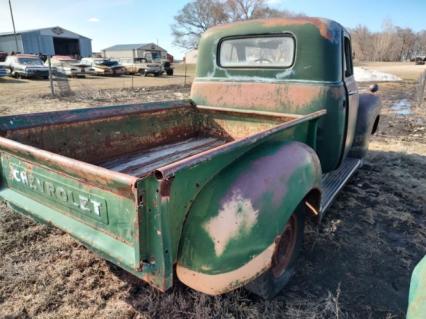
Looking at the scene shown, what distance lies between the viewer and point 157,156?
325cm

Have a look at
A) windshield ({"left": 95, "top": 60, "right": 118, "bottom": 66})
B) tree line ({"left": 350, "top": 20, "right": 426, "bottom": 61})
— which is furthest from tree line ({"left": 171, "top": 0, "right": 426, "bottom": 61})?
windshield ({"left": 95, "top": 60, "right": 118, "bottom": 66})

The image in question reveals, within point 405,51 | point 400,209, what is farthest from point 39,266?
point 405,51

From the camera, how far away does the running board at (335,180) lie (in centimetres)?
288

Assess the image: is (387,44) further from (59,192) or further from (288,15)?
(59,192)

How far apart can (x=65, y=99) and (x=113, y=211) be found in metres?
11.3

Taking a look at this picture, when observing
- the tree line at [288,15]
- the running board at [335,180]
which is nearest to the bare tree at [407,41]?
the tree line at [288,15]

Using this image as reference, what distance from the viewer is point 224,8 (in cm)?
4800

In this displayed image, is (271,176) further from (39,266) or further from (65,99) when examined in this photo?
(65,99)

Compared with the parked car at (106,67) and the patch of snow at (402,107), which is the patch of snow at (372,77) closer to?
the patch of snow at (402,107)

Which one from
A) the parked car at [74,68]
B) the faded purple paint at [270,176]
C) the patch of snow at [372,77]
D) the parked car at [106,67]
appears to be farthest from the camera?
the parked car at [106,67]

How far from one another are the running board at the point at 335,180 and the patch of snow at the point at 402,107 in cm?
626

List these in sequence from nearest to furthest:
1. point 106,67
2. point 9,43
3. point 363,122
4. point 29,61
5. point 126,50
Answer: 1. point 363,122
2. point 29,61
3. point 106,67
4. point 9,43
5. point 126,50

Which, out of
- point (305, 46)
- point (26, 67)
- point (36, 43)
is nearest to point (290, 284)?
point (305, 46)

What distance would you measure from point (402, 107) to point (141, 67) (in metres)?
20.1
